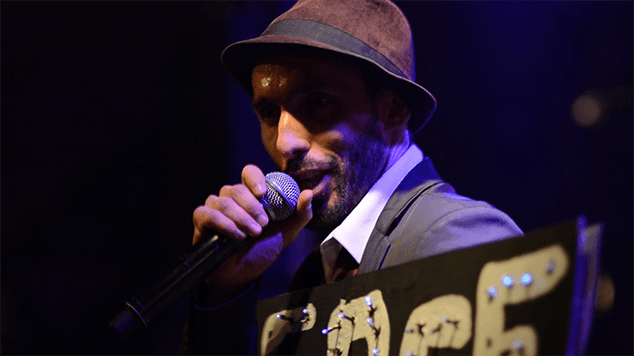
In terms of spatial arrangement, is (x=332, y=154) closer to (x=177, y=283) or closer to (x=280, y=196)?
(x=280, y=196)

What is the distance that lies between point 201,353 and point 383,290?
1.02 meters

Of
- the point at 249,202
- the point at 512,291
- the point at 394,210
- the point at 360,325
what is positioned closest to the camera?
the point at 512,291

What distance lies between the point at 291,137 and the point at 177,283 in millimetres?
602

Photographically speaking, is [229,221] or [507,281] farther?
[229,221]

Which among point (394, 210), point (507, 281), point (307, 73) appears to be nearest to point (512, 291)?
point (507, 281)

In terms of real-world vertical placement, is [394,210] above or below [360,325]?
above

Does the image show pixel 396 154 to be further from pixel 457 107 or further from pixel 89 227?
pixel 89 227

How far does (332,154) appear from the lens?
4.82 ft

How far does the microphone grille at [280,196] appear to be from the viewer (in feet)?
4.17

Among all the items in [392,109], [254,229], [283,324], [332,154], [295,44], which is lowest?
[283,324]

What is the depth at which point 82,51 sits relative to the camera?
2.26 meters

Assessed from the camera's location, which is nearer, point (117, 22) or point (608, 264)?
point (608, 264)

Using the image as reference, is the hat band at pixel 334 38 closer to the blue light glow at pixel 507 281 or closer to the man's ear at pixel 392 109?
the man's ear at pixel 392 109

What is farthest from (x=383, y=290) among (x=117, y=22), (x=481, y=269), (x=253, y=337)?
(x=117, y=22)
